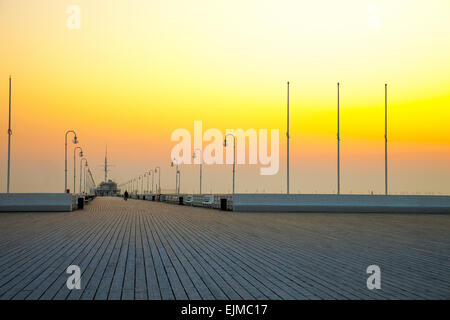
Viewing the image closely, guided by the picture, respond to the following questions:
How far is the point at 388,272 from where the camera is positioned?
8.25 meters

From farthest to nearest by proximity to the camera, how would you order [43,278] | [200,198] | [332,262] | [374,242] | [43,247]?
[200,198]
[374,242]
[43,247]
[332,262]
[43,278]

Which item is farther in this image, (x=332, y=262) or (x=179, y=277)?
(x=332, y=262)

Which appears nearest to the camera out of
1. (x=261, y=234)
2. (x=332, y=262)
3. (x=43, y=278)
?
(x=43, y=278)

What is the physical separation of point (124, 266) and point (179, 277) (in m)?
1.49

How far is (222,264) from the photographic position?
29.6 ft

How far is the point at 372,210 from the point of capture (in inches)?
1140

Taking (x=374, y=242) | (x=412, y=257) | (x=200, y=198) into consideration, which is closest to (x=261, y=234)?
(x=374, y=242)

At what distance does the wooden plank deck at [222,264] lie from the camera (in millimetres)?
6680

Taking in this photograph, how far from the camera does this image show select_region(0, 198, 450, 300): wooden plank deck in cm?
668
